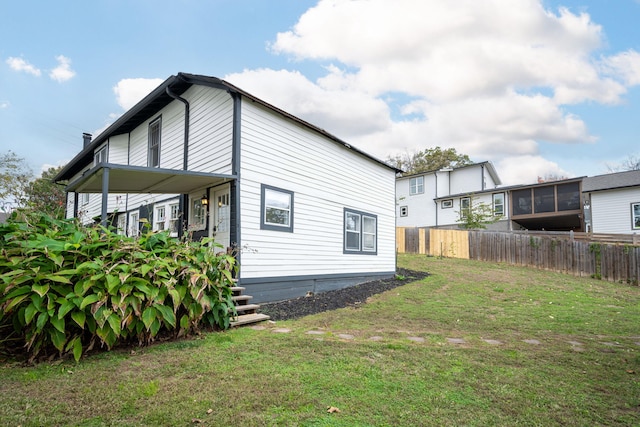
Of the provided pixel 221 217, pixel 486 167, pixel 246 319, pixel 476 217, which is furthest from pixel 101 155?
pixel 486 167

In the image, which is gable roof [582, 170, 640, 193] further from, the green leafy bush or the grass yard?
the green leafy bush

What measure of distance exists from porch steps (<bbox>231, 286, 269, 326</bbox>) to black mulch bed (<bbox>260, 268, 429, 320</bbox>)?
1.38 feet

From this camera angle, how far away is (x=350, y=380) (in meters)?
3.23

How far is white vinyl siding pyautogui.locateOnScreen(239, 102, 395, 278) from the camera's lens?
767 cm

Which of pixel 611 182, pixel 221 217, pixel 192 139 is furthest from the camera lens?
pixel 611 182

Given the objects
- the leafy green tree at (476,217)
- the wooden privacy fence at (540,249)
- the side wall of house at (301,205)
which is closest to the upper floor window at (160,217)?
the side wall of house at (301,205)

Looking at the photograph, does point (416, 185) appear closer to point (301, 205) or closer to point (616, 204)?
point (616, 204)

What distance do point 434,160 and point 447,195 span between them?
13512mm

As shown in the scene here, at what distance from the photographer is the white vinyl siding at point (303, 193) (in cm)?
767

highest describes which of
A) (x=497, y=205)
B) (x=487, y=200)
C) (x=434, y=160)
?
(x=434, y=160)

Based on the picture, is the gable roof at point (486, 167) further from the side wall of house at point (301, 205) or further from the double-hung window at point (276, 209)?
the double-hung window at point (276, 209)

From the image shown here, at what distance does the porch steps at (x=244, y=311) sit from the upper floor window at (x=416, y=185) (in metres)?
23.9

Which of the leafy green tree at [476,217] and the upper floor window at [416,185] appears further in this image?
the upper floor window at [416,185]

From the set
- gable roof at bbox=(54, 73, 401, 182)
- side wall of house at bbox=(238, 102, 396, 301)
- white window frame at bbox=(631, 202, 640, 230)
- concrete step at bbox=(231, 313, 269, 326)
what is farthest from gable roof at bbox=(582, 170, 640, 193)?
concrete step at bbox=(231, 313, 269, 326)
